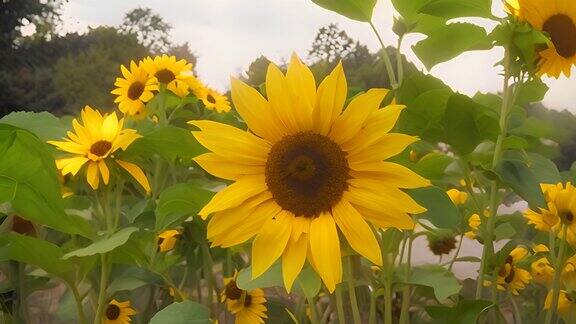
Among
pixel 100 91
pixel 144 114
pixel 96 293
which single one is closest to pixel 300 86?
pixel 96 293

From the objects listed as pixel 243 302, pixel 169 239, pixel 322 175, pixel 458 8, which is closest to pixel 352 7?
pixel 458 8

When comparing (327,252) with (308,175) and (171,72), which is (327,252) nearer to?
(308,175)

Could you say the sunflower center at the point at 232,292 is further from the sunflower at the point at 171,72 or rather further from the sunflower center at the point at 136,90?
the sunflower center at the point at 136,90

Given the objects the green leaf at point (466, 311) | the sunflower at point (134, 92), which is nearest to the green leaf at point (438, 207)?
the green leaf at point (466, 311)

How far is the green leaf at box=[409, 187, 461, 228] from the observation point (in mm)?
719

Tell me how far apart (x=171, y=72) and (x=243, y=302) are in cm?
51

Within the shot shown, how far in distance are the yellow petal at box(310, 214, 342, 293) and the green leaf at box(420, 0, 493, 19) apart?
0.25 metres

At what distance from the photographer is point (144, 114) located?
1.65 metres

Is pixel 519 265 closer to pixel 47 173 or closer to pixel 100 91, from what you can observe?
pixel 47 173

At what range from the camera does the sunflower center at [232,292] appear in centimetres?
130

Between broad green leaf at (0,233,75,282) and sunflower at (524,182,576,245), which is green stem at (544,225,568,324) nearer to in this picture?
sunflower at (524,182,576,245)

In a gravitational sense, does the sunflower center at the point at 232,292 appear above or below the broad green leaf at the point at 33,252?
below

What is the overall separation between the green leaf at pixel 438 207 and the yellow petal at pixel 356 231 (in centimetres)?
12

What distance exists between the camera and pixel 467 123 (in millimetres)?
762
